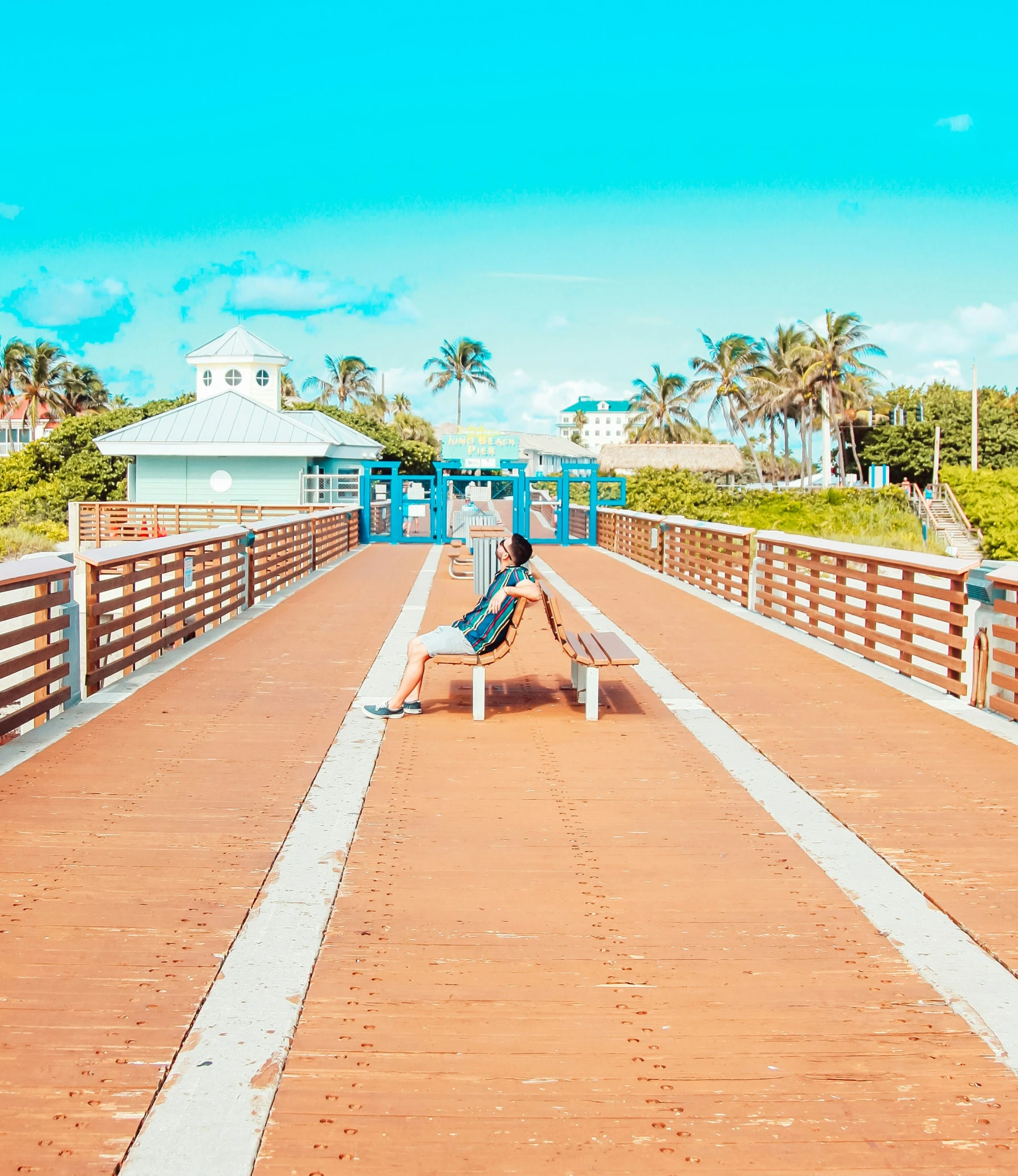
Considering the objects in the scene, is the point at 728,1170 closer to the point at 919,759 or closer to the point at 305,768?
the point at 305,768

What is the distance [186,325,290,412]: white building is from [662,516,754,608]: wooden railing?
87.2 ft

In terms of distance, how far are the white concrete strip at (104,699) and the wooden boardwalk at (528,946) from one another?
17 centimetres

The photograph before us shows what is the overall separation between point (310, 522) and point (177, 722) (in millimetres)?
13618

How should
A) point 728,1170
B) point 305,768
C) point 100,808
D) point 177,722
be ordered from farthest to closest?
point 177,722
point 305,768
point 100,808
point 728,1170

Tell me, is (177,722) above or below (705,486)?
below

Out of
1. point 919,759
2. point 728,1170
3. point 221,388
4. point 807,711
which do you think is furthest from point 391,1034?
point 221,388

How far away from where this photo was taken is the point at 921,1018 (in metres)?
3.52

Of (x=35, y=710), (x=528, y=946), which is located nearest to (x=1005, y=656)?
(x=528, y=946)

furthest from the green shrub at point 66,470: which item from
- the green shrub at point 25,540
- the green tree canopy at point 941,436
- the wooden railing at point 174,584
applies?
the green tree canopy at point 941,436

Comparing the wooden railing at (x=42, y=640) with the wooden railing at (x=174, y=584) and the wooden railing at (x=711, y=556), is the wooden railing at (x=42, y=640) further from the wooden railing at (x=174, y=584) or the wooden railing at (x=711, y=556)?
the wooden railing at (x=711, y=556)

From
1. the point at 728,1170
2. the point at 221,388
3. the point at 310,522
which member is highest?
the point at 221,388

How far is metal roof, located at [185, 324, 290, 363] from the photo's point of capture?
43938 millimetres

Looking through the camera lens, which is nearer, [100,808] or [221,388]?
[100,808]

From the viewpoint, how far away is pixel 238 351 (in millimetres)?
44031
